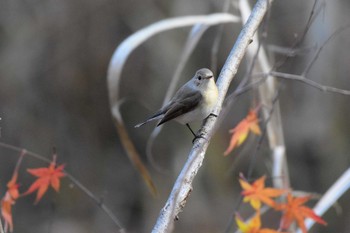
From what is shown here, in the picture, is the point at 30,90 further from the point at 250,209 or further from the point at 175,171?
the point at 250,209

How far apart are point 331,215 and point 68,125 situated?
2.91 m

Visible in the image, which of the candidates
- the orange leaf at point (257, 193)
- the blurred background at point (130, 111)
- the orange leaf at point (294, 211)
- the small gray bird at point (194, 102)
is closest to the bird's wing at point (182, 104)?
the small gray bird at point (194, 102)

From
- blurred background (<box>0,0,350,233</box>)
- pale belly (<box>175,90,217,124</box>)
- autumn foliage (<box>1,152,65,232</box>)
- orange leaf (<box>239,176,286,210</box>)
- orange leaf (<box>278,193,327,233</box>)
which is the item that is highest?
blurred background (<box>0,0,350,233</box>)

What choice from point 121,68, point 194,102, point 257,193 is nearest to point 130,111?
point 121,68

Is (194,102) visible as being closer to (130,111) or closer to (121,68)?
(121,68)

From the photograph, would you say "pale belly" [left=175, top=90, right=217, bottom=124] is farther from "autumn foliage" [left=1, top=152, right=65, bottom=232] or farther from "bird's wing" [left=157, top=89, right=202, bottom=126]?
"autumn foliage" [left=1, top=152, right=65, bottom=232]

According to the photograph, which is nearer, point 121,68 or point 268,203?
point 268,203

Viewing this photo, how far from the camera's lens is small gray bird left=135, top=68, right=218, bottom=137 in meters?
2.65

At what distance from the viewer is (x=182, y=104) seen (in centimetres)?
283

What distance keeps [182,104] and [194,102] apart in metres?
0.08

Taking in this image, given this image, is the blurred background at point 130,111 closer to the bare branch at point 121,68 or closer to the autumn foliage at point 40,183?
the bare branch at point 121,68

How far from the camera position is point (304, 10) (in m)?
5.78

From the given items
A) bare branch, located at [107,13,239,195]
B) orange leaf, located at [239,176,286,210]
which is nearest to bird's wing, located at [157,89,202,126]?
bare branch, located at [107,13,239,195]

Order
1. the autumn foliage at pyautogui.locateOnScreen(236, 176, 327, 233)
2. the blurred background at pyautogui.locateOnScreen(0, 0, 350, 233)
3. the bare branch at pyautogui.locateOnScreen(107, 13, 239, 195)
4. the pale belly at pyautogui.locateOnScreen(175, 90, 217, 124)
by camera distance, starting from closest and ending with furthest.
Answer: the autumn foliage at pyautogui.locateOnScreen(236, 176, 327, 233) → the pale belly at pyautogui.locateOnScreen(175, 90, 217, 124) → the bare branch at pyautogui.locateOnScreen(107, 13, 239, 195) → the blurred background at pyautogui.locateOnScreen(0, 0, 350, 233)
